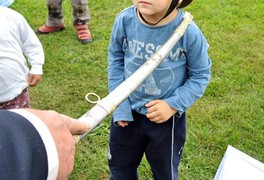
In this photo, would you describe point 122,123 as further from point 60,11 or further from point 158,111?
point 60,11

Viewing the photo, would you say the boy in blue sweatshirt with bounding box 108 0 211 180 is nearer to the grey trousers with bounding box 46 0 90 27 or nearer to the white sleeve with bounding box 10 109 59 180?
the white sleeve with bounding box 10 109 59 180

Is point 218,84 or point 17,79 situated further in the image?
point 218,84

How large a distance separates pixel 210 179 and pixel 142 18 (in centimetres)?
124

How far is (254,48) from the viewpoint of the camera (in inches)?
139

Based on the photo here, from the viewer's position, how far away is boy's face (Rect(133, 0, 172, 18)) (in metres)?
1.38

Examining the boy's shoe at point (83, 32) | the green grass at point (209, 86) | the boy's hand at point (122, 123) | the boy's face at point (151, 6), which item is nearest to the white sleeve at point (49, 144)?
the boy's face at point (151, 6)

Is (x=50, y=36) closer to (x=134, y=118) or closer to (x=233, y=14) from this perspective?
(x=233, y=14)

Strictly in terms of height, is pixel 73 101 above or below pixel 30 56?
below

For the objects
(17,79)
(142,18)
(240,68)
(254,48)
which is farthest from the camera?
(254,48)

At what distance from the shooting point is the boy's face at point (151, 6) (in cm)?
138

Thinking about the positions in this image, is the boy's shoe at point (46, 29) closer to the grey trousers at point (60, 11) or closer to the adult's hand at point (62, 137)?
the grey trousers at point (60, 11)

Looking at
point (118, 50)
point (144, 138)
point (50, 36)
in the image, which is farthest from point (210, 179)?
point (50, 36)

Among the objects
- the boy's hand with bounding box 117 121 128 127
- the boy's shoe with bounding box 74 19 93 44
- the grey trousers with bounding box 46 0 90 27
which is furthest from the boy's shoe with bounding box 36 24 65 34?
the boy's hand with bounding box 117 121 128 127

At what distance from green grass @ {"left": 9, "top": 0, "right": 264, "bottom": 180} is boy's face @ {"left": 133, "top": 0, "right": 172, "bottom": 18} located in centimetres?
120
